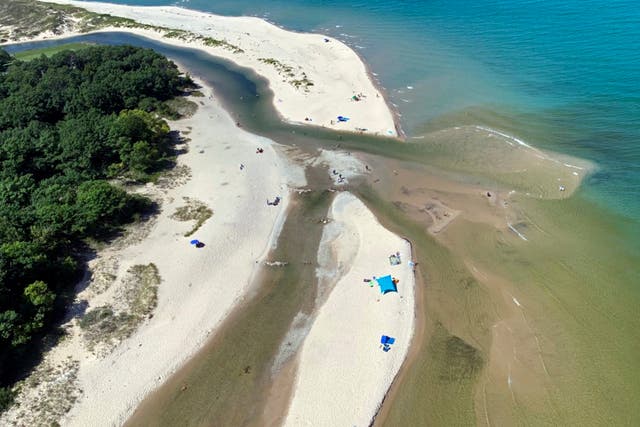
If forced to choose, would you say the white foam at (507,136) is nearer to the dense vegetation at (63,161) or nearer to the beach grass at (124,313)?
the dense vegetation at (63,161)

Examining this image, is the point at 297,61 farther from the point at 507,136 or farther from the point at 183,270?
the point at 183,270

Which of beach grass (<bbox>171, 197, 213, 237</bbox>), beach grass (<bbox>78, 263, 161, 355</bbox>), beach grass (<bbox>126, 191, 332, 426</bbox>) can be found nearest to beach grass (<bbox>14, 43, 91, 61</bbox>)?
beach grass (<bbox>171, 197, 213, 237</bbox>)

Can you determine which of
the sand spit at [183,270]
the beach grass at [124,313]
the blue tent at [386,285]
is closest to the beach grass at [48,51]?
the sand spit at [183,270]

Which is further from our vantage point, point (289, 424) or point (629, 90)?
point (629, 90)

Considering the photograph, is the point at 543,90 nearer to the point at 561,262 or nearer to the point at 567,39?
the point at 567,39

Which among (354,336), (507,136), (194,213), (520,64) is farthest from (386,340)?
(520,64)

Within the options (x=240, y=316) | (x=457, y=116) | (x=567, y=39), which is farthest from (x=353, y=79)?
(x=240, y=316)

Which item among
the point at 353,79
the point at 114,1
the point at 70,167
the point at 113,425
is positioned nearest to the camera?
the point at 113,425
